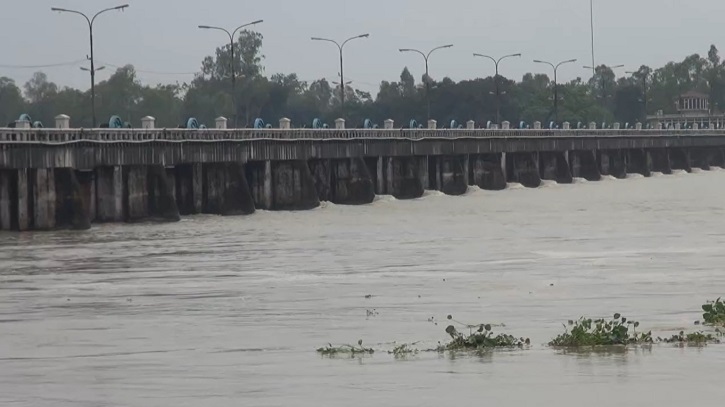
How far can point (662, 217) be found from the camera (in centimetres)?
7644

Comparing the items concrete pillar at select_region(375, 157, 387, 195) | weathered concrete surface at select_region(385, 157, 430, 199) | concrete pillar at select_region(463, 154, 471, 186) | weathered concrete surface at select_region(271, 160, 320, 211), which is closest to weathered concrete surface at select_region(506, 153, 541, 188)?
concrete pillar at select_region(463, 154, 471, 186)

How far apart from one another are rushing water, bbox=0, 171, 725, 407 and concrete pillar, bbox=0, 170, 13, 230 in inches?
148

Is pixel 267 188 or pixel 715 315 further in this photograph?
pixel 267 188

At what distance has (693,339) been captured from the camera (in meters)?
25.6

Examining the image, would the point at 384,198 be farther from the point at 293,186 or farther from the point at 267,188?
the point at 267,188

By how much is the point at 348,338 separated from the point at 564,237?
3371 centimetres

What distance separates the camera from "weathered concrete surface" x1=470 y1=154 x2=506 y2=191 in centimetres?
13188

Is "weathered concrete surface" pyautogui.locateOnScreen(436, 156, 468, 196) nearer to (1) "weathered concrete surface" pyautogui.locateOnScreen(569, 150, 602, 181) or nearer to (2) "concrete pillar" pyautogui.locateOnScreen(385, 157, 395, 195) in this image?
(2) "concrete pillar" pyautogui.locateOnScreen(385, 157, 395, 195)

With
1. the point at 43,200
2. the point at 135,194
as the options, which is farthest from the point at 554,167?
the point at 43,200

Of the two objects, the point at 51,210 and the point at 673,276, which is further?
the point at 51,210

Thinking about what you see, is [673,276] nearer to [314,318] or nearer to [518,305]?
[518,305]

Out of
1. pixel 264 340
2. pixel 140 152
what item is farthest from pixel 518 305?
pixel 140 152

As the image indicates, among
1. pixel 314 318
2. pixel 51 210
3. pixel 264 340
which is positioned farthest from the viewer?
pixel 51 210

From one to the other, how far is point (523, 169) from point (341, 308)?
108m
